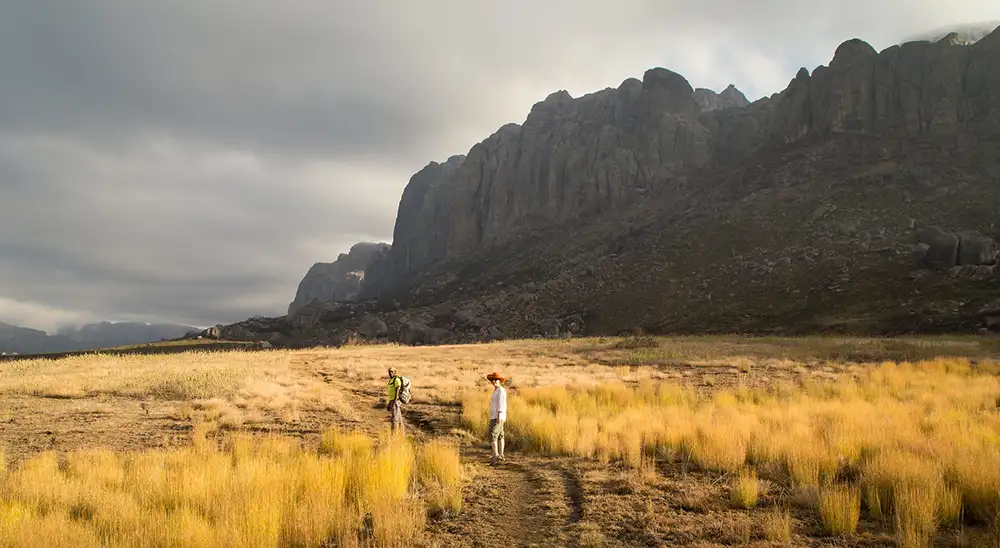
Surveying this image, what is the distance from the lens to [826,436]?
35.0 ft

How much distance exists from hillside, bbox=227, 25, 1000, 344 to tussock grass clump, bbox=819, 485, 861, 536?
4545cm

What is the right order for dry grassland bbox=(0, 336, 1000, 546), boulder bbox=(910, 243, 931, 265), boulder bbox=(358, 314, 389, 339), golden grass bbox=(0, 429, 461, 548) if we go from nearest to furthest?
golden grass bbox=(0, 429, 461, 548), dry grassland bbox=(0, 336, 1000, 546), boulder bbox=(910, 243, 931, 265), boulder bbox=(358, 314, 389, 339)

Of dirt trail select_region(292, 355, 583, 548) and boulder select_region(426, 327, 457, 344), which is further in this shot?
boulder select_region(426, 327, 457, 344)

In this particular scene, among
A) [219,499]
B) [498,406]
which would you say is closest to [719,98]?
[498,406]

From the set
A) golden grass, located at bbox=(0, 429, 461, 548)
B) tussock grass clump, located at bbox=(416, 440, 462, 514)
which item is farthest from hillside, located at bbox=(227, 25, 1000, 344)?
golden grass, located at bbox=(0, 429, 461, 548)

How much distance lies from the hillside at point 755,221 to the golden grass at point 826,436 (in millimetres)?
33858

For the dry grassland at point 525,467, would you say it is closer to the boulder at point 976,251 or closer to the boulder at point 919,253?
the boulder at point 919,253

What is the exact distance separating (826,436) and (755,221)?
226ft

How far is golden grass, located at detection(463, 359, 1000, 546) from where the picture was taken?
6.90m

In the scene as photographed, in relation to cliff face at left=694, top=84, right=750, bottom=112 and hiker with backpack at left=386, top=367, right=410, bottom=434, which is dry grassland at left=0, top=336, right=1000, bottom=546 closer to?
hiker with backpack at left=386, top=367, right=410, bottom=434

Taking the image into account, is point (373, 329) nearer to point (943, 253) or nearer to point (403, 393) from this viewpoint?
point (403, 393)

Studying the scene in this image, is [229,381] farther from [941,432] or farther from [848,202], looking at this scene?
[848,202]

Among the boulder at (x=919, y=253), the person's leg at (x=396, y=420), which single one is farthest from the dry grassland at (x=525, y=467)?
the boulder at (x=919, y=253)

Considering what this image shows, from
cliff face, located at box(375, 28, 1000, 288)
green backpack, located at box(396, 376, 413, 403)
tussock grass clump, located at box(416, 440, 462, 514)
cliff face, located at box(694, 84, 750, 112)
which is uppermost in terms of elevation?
cliff face, located at box(694, 84, 750, 112)
